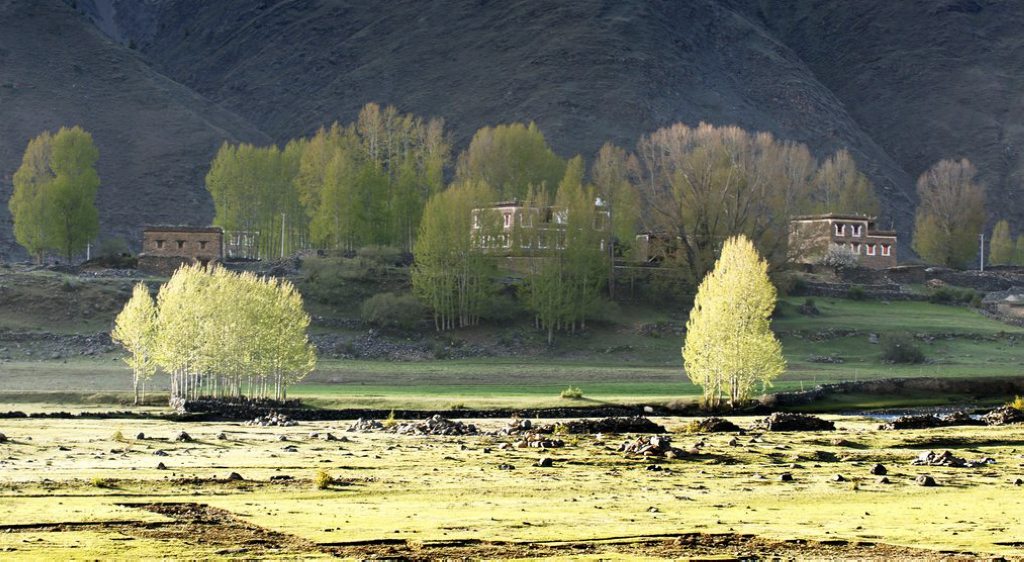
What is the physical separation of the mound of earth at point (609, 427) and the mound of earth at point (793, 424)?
16.2 ft

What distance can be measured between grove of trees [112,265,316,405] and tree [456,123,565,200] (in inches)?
2759

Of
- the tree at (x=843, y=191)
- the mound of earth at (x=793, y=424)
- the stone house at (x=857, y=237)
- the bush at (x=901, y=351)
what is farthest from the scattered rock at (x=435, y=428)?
the tree at (x=843, y=191)

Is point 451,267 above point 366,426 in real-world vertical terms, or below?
above

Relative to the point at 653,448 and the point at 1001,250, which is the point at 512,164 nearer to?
the point at 1001,250

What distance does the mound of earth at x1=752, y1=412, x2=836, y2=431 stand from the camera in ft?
202

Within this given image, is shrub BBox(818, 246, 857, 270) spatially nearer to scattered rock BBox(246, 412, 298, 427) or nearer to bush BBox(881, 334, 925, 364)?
bush BBox(881, 334, 925, 364)

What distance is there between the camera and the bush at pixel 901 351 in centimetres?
10425

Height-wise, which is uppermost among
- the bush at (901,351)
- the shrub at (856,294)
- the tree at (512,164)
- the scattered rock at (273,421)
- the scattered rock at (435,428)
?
the tree at (512,164)

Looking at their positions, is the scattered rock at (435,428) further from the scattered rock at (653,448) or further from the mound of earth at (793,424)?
the mound of earth at (793,424)

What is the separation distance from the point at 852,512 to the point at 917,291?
117390mm

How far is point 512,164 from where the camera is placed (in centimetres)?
14850

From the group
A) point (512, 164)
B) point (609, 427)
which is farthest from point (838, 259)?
point (609, 427)

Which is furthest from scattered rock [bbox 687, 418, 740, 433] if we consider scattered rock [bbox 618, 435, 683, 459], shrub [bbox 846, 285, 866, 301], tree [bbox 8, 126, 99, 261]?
tree [bbox 8, 126, 99, 261]

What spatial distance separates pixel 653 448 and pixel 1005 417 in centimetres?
2448
